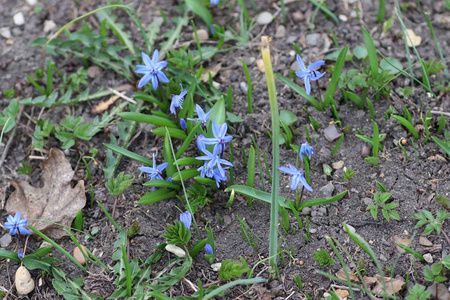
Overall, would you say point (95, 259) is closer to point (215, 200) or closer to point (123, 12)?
point (215, 200)

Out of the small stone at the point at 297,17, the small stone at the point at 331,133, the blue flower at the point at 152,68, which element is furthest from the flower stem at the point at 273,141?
the small stone at the point at 297,17

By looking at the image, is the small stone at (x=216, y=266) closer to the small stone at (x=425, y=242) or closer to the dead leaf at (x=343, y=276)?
the dead leaf at (x=343, y=276)

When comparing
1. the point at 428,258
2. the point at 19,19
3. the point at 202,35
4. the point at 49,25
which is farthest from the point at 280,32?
the point at 19,19

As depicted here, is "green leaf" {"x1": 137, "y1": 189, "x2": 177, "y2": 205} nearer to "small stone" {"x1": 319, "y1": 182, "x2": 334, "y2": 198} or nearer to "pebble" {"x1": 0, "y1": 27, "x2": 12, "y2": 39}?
"small stone" {"x1": 319, "y1": 182, "x2": 334, "y2": 198}

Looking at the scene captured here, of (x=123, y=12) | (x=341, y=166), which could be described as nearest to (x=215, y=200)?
(x=341, y=166)

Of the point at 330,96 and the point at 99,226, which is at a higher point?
the point at 330,96
